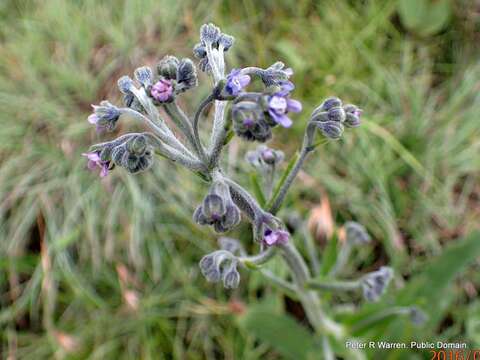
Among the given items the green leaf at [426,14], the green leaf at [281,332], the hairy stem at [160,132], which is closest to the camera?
the hairy stem at [160,132]

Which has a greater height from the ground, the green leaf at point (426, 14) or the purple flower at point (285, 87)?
the green leaf at point (426, 14)

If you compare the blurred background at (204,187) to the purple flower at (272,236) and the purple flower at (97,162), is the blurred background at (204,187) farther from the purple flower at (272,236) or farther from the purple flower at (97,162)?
the purple flower at (97,162)

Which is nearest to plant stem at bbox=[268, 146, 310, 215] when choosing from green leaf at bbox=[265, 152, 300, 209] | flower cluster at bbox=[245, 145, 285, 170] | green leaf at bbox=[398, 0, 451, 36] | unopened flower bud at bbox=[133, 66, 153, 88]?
green leaf at bbox=[265, 152, 300, 209]

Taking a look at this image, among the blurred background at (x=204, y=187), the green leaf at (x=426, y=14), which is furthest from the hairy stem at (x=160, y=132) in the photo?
the green leaf at (x=426, y=14)

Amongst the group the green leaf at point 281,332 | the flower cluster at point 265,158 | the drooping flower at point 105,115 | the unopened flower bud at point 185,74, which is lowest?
the green leaf at point 281,332

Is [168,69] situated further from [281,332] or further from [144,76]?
[281,332]

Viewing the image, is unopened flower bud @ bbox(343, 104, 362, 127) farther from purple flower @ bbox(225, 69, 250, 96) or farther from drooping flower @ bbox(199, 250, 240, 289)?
drooping flower @ bbox(199, 250, 240, 289)

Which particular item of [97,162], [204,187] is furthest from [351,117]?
[204,187]
